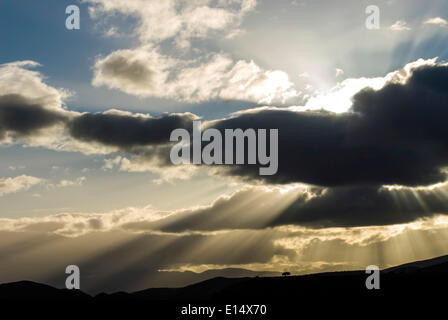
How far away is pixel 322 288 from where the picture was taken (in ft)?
649
